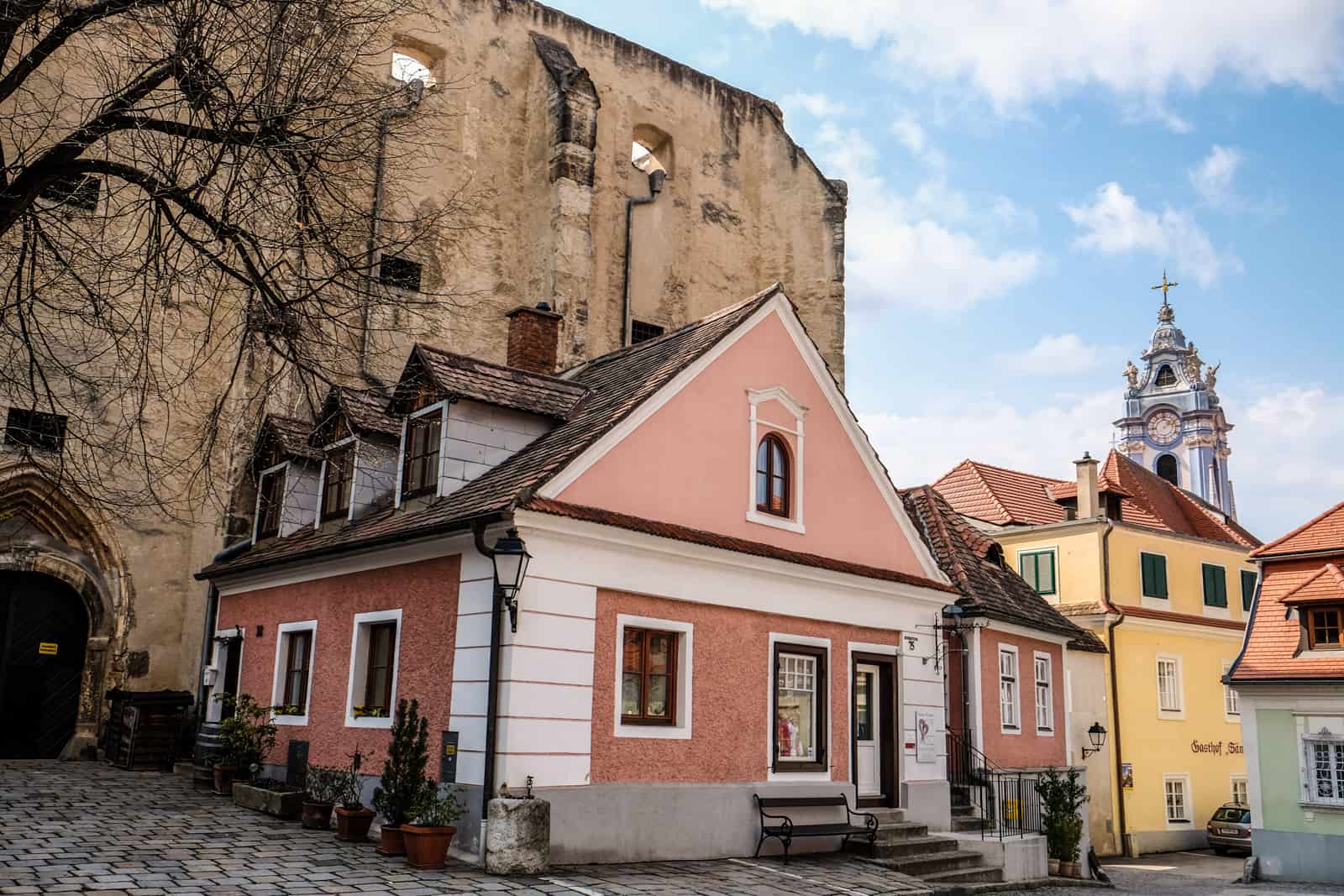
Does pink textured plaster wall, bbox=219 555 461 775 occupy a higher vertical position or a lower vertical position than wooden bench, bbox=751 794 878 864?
higher

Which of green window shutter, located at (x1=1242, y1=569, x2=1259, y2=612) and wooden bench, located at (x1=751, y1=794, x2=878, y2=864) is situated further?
green window shutter, located at (x1=1242, y1=569, x2=1259, y2=612)

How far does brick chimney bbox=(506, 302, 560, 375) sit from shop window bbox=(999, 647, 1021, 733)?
985 cm

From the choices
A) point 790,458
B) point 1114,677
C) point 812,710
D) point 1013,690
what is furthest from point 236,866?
point 1114,677

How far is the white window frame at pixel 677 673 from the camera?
1306 centimetres

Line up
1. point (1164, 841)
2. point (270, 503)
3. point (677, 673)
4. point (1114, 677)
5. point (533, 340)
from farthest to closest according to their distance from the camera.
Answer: point (1164, 841), point (1114, 677), point (270, 503), point (533, 340), point (677, 673)

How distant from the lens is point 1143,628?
30.9 m

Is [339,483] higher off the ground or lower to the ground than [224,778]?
higher

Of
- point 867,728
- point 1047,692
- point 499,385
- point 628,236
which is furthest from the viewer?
point 628,236

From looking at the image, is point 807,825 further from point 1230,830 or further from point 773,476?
point 1230,830

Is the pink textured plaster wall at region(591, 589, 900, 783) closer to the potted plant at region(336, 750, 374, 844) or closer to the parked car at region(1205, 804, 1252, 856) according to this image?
the potted plant at region(336, 750, 374, 844)

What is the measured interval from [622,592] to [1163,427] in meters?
72.4

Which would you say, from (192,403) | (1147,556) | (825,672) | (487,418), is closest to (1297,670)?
(1147,556)

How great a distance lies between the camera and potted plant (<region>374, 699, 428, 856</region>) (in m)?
11.9

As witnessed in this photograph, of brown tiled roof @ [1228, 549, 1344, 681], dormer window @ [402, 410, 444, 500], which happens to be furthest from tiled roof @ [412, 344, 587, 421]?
brown tiled roof @ [1228, 549, 1344, 681]
